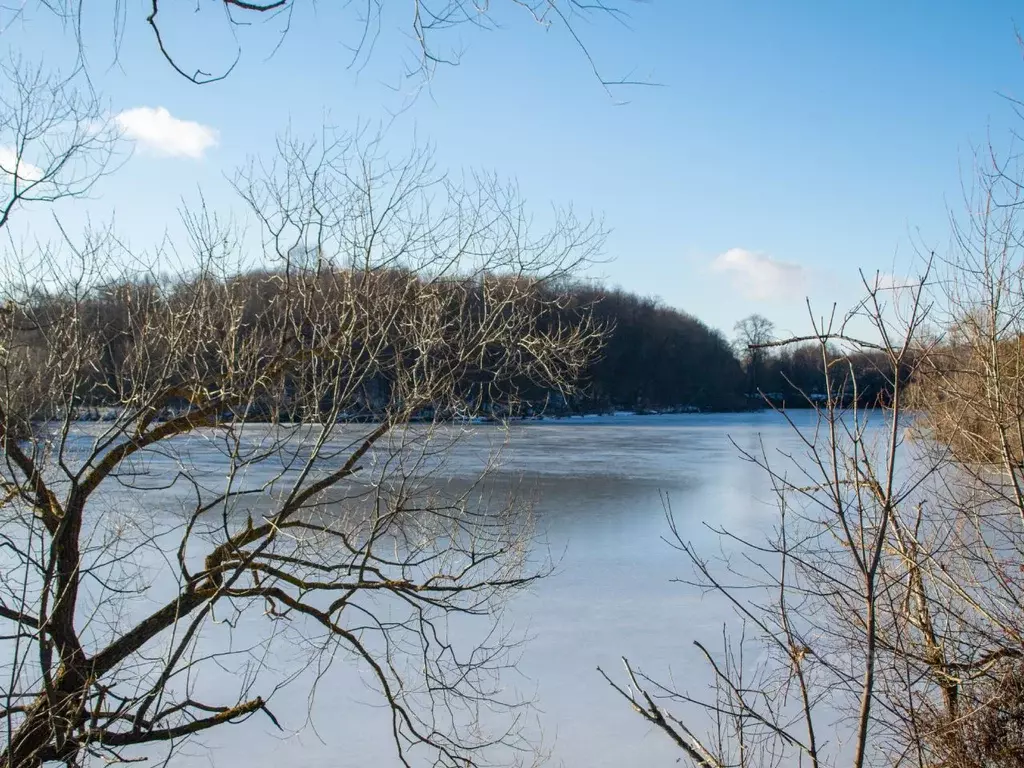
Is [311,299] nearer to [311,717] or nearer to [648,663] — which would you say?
[311,717]

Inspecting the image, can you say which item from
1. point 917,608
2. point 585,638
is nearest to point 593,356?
point 585,638

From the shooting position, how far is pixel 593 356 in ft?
24.8

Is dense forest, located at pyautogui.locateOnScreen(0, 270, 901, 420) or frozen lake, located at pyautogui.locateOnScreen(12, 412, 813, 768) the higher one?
dense forest, located at pyautogui.locateOnScreen(0, 270, 901, 420)

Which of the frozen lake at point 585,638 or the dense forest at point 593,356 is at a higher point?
the dense forest at point 593,356

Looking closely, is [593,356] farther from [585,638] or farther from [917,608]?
[917,608]

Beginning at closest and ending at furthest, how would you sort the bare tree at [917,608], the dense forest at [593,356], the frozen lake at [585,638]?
the bare tree at [917,608] → the dense forest at [593,356] → the frozen lake at [585,638]

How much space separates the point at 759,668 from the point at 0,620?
578 centimetres

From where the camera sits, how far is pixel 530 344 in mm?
5383

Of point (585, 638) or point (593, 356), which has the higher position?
point (593, 356)

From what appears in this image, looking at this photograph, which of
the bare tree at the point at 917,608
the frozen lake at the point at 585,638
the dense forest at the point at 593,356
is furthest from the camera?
the frozen lake at the point at 585,638

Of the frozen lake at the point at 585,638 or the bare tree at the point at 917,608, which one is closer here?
the bare tree at the point at 917,608

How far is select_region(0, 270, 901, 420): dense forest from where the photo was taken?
450 cm

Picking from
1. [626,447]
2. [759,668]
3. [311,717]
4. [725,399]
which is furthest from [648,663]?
[725,399]

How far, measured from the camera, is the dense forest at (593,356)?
4500mm
